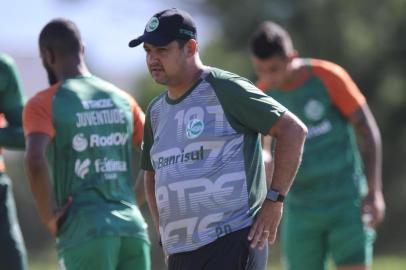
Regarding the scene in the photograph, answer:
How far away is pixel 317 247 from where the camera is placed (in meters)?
9.62

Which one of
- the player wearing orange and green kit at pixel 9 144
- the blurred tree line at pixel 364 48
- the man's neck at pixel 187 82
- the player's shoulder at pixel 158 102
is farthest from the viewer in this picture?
the blurred tree line at pixel 364 48

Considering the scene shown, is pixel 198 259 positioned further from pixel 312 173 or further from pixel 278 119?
pixel 312 173

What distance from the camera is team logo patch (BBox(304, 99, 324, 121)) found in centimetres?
955

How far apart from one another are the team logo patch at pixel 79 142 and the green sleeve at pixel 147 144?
1.68 ft

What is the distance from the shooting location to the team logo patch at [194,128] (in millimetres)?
6660

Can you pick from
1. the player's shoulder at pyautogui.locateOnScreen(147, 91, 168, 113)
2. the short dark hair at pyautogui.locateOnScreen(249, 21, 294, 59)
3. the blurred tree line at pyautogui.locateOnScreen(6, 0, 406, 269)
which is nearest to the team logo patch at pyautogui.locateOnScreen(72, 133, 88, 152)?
the player's shoulder at pyautogui.locateOnScreen(147, 91, 168, 113)

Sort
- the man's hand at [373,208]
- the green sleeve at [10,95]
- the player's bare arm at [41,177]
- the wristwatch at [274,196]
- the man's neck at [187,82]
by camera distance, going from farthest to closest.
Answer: the man's hand at [373,208] < the green sleeve at [10,95] < the player's bare arm at [41,177] < the man's neck at [187,82] < the wristwatch at [274,196]

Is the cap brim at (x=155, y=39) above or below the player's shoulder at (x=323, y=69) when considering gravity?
above

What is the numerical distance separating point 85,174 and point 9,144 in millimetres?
811

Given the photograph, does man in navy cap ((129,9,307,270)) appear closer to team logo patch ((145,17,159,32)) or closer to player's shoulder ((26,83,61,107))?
team logo patch ((145,17,159,32))

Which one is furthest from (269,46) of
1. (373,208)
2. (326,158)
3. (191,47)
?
(191,47)

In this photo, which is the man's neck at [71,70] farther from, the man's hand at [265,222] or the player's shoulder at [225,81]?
the man's hand at [265,222]

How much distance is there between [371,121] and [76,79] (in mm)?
2720

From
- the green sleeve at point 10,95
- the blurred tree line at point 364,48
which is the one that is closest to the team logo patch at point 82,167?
the green sleeve at point 10,95
